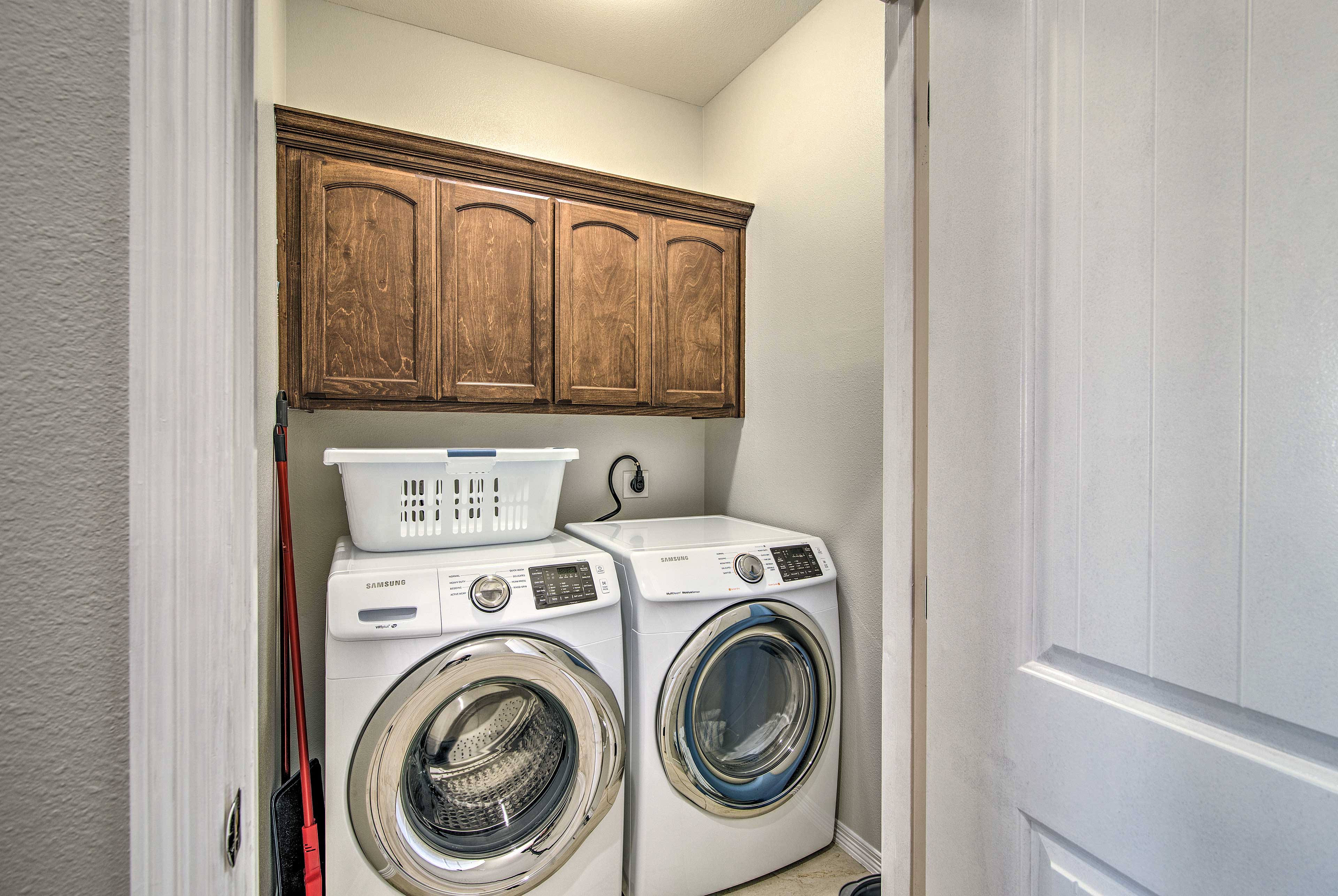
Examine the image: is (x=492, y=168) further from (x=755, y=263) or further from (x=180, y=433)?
(x=180, y=433)

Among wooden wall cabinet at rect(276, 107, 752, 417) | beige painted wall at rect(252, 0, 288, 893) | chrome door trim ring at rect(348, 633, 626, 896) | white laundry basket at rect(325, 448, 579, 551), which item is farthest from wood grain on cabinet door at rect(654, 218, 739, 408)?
beige painted wall at rect(252, 0, 288, 893)

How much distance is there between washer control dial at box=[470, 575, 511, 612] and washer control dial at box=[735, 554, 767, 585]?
64cm

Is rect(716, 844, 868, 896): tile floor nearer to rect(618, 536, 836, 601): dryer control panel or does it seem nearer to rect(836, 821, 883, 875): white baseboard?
rect(836, 821, 883, 875): white baseboard

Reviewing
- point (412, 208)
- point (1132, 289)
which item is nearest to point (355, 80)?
point (412, 208)

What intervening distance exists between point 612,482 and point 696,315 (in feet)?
2.50

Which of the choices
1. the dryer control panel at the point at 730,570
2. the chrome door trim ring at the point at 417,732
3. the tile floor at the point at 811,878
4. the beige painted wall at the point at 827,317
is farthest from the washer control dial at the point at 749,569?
the tile floor at the point at 811,878

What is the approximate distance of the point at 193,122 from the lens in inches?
19.0

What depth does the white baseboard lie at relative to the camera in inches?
73.8

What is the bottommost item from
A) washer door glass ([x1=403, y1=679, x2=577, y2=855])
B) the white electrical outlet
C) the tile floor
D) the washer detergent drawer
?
the tile floor

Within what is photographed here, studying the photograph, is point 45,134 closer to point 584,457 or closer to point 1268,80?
point 1268,80

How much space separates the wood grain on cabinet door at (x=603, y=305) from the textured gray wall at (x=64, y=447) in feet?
5.40

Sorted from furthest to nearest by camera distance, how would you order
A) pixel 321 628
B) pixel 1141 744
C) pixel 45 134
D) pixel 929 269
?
pixel 321 628 < pixel 929 269 < pixel 1141 744 < pixel 45 134

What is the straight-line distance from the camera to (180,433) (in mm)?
477

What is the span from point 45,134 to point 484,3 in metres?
2.09
